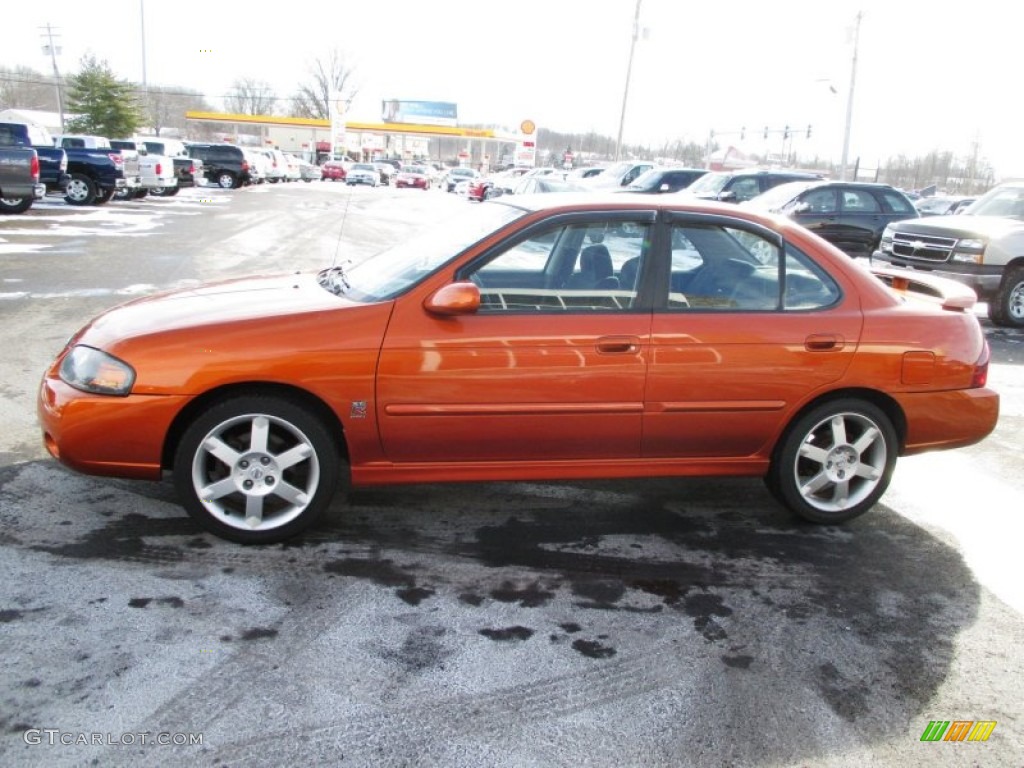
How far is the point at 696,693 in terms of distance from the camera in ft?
9.55

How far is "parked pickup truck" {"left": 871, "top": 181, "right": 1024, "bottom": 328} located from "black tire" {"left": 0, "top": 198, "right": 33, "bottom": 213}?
17.7m

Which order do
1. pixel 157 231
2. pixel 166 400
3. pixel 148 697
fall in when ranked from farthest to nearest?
pixel 157 231
pixel 166 400
pixel 148 697

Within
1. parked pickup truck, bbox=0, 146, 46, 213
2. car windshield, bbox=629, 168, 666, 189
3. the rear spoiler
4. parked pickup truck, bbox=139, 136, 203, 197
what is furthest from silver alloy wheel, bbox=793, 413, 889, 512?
parked pickup truck, bbox=139, 136, 203, 197

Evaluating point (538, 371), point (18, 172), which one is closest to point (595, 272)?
point (538, 371)

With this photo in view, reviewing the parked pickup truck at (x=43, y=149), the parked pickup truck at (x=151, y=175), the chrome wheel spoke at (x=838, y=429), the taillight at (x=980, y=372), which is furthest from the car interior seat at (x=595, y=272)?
the parked pickup truck at (x=151, y=175)

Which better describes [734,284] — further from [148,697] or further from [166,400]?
[148,697]

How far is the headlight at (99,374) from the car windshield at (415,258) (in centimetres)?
104

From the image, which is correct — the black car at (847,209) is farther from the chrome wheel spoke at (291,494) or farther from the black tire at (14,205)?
the black tire at (14,205)

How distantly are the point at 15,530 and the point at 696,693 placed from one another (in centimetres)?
305

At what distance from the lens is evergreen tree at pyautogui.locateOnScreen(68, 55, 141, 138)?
4744 cm

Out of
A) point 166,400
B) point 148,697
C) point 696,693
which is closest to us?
point 148,697

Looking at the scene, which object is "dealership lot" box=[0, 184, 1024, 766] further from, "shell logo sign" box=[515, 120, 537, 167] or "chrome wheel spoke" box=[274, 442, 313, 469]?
"shell logo sign" box=[515, 120, 537, 167]

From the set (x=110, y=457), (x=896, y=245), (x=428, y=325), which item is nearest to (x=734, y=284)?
(x=428, y=325)

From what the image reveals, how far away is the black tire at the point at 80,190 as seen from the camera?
22516 millimetres
